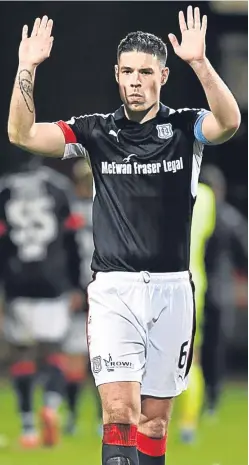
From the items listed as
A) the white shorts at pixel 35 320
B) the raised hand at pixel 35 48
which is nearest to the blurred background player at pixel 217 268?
the white shorts at pixel 35 320

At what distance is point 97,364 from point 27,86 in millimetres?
1409

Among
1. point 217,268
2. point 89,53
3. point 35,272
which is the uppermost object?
point 89,53

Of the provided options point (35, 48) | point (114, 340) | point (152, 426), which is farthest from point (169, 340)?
point (35, 48)

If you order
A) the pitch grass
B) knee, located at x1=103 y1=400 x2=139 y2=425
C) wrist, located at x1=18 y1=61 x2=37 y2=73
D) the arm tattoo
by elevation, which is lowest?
the pitch grass

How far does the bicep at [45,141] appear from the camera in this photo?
26.2 feet

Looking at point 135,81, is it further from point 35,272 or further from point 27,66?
point 35,272

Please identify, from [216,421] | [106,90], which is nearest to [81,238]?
[216,421]

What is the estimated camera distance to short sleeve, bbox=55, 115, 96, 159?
8.19 metres

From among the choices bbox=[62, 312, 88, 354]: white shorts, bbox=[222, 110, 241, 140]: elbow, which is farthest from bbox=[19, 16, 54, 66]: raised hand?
bbox=[62, 312, 88, 354]: white shorts

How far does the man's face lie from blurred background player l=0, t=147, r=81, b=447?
454 cm

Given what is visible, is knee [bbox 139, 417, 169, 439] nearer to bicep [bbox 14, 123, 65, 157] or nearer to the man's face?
bicep [bbox 14, 123, 65, 157]

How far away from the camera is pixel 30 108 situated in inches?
314

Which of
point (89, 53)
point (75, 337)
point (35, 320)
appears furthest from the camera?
point (89, 53)

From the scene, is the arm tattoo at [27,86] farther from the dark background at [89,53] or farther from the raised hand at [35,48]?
the dark background at [89,53]
